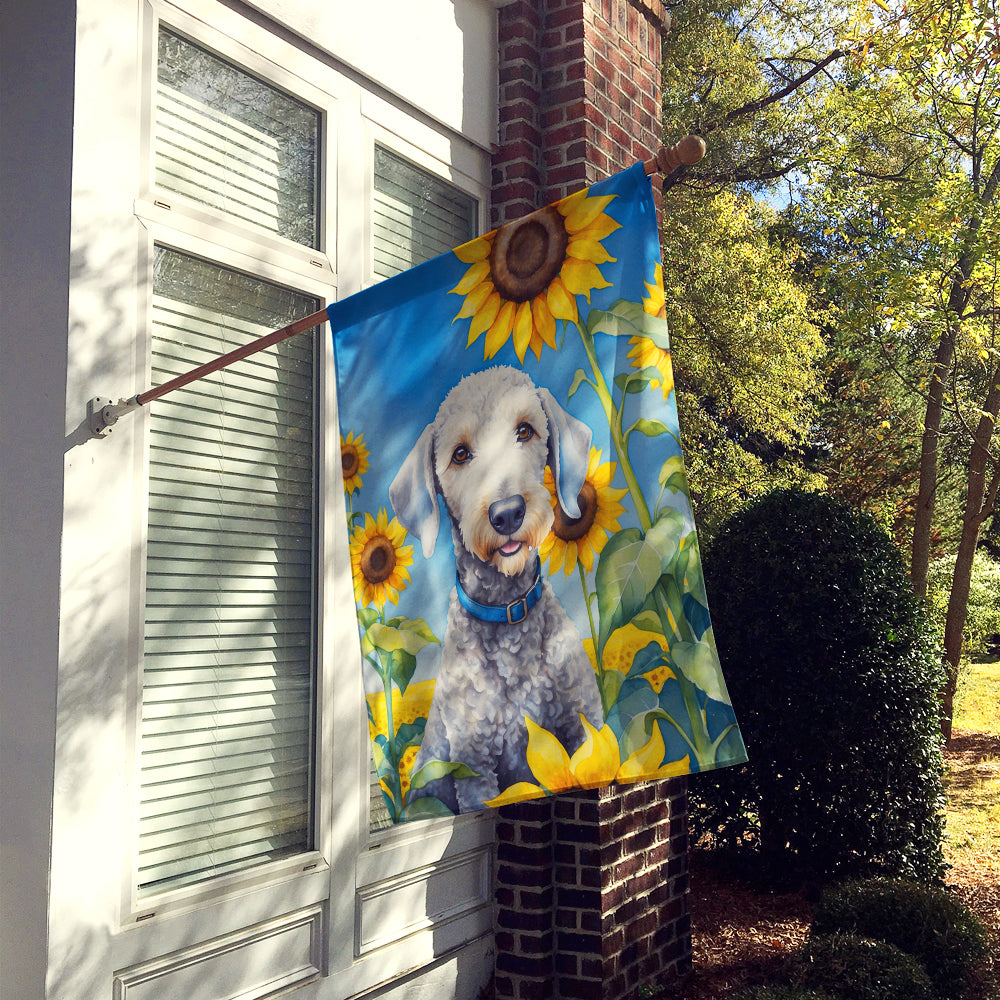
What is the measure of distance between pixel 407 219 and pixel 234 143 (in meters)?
0.92

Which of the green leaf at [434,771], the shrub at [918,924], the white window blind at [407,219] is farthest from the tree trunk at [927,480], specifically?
the green leaf at [434,771]

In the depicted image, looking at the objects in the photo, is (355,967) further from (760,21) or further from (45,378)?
(760,21)

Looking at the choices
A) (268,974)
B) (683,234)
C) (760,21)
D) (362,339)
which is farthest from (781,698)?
(760,21)

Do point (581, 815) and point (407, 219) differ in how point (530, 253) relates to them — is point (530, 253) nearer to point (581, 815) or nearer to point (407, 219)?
point (407, 219)

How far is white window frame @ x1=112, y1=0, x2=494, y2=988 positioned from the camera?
2.87 m

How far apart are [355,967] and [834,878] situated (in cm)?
332

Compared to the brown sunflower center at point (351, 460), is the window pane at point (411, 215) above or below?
above

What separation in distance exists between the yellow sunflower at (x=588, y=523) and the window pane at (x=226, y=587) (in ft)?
4.20

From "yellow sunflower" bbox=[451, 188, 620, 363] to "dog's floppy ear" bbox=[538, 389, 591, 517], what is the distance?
0.57 ft

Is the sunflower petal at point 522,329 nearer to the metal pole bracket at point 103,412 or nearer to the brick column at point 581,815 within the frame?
the metal pole bracket at point 103,412

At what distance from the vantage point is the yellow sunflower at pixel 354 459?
2523 mm

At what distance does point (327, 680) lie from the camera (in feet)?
11.4

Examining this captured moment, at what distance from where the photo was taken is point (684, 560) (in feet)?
7.46

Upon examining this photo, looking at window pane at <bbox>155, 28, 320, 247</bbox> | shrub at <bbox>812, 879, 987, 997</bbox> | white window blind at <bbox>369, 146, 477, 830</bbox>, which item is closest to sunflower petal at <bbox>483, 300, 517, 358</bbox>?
window pane at <bbox>155, 28, 320, 247</bbox>
